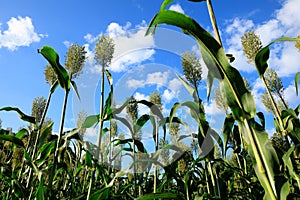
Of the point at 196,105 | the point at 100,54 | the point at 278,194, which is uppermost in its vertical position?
the point at 100,54

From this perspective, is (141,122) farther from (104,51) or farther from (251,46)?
(251,46)

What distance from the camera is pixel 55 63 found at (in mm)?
1190

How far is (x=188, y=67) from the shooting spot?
1.69 m

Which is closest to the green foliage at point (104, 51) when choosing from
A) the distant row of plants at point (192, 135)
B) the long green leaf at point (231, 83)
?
the distant row of plants at point (192, 135)

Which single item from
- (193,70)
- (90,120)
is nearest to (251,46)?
(193,70)

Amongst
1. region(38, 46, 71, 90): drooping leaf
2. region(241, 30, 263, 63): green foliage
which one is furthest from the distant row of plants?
region(241, 30, 263, 63): green foliage

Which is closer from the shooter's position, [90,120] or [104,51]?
[90,120]

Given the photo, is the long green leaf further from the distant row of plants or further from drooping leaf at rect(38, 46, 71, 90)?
drooping leaf at rect(38, 46, 71, 90)

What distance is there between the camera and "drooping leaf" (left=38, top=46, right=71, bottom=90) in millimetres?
1142

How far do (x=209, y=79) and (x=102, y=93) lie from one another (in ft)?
2.01

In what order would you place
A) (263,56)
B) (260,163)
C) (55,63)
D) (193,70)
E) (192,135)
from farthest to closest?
(193,70)
(192,135)
(55,63)
(263,56)
(260,163)

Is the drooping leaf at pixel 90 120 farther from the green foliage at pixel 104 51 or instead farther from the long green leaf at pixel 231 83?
the long green leaf at pixel 231 83

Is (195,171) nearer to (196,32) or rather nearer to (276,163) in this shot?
(276,163)

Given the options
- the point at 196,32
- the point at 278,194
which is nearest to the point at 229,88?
the point at 196,32
